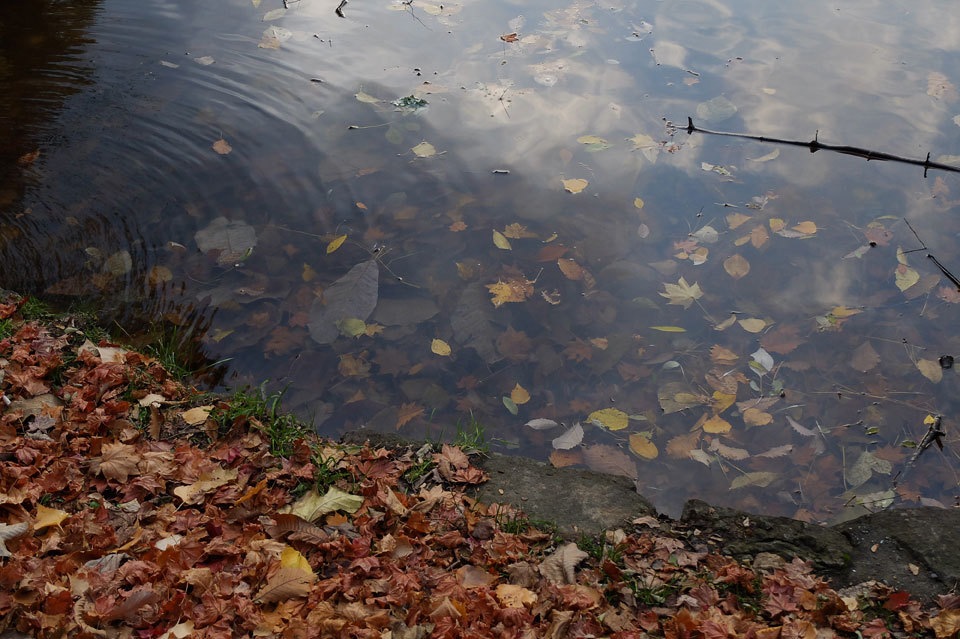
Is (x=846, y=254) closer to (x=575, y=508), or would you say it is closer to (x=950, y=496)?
(x=950, y=496)

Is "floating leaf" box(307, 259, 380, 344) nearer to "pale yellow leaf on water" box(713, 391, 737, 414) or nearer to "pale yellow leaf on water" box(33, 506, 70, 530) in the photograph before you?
"pale yellow leaf on water" box(33, 506, 70, 530)

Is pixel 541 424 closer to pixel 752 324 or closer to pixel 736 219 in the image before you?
pixel 752 324

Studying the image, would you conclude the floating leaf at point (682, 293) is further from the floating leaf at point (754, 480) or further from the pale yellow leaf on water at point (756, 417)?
the floating leaf at point (754, 480)

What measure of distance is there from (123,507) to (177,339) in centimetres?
165

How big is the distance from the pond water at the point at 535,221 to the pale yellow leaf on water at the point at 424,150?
0.08 metres

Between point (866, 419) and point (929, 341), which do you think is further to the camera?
point (929, 341)

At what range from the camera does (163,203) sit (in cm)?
490

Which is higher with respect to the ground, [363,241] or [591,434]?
[363,241]

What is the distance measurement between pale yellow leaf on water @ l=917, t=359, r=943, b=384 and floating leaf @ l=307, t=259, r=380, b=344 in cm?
354

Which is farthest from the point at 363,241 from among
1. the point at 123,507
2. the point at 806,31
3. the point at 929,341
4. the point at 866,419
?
the point at 806,31

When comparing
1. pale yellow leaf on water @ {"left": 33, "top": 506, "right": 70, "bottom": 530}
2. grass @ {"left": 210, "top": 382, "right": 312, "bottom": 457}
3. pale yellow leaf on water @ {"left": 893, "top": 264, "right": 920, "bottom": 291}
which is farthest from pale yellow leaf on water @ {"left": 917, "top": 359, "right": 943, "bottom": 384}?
pale yellow leaf on water @ {"left": 33, "top": 506, "right": 70, "bottom": 530}

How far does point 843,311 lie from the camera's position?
427cm

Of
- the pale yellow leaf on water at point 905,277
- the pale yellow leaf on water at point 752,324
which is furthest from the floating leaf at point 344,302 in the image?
the pale yellow leaf on water at point 905,277

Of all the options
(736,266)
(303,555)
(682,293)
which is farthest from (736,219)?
(303,555)
